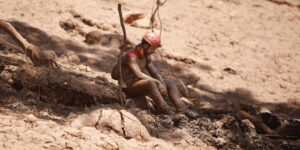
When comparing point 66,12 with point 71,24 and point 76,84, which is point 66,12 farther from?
point 76,84

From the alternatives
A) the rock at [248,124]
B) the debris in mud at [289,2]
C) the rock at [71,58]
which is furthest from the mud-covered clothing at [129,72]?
the debris in mud at [289,2]

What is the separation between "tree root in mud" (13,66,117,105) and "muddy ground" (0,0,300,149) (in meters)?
0.01

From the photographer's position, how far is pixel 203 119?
3711 mm

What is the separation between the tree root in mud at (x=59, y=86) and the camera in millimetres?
3061

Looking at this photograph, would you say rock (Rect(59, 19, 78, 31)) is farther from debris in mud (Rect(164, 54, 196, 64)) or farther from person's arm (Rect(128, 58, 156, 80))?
person's arm (Rect(128, 58, 156, 80))

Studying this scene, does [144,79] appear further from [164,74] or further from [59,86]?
[164,74]

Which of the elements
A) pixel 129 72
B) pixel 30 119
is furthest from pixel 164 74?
pixel 30 119

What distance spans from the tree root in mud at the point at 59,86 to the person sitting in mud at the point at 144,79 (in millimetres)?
497

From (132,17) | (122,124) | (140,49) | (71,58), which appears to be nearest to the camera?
(122,124)

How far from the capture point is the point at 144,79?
359 centimetres

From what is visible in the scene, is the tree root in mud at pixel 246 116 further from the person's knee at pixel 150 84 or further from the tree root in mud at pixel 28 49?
the tree root in mud at pixel 28 49

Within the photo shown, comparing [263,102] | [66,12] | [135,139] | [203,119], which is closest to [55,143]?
[135,139]

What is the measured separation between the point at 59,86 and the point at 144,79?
1.15 metres

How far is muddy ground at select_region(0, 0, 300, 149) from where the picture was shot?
8.95 feet
